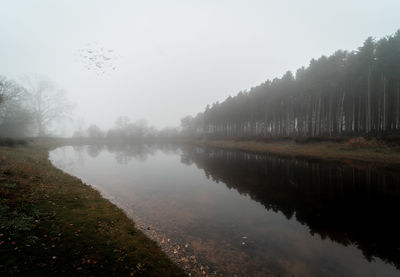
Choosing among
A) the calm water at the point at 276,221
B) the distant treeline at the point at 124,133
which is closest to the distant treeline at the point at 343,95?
the calm water at the point at 276,221

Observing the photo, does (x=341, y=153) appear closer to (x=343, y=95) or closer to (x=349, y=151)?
(x=349, y=151)

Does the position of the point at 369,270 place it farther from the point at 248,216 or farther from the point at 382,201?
the point at 382,201

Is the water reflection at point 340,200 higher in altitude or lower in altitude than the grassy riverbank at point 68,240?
lower

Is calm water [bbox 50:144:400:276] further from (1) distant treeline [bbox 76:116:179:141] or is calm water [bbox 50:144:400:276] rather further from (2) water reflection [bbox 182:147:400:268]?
(1) distant treeline [bbox 76:116:179:141]

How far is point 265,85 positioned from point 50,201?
56268 millimetres

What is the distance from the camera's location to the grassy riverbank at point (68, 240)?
13.6ft

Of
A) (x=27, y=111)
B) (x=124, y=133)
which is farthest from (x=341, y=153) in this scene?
(x=124, y=133)

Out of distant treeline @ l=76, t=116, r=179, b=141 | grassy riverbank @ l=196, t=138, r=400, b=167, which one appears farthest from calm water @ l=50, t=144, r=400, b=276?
distant treeline @ l=76, t=116, r=179, b=141

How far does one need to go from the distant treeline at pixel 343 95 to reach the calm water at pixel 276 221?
20817 millimetres

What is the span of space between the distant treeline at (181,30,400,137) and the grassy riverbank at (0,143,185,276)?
37.5 metres

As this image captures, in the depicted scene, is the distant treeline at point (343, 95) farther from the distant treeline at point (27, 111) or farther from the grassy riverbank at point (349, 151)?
the distant treeline at point (27, 111)

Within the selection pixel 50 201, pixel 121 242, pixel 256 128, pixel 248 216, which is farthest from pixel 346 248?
pixel 256 128

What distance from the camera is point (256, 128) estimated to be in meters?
61.9

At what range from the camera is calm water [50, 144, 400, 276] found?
549 centimetres
